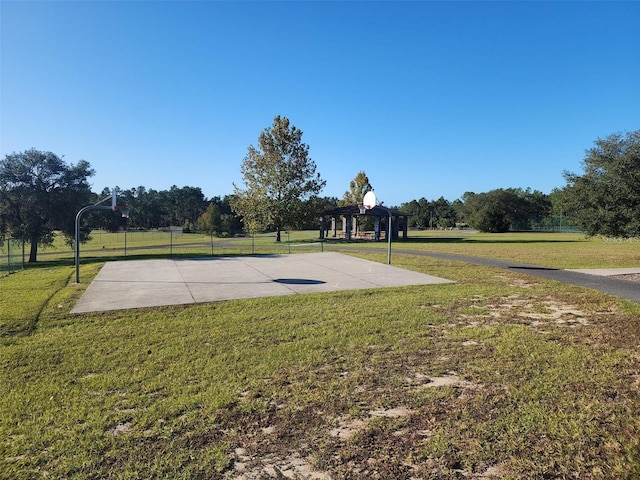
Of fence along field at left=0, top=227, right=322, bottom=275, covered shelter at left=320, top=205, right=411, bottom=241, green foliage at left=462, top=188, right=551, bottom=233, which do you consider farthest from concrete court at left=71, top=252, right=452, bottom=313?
green foliage at left=462, top=188, right=551, bottom=233

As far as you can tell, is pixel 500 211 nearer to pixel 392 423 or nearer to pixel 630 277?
pixel 630 277

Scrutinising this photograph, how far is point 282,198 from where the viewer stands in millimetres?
32656

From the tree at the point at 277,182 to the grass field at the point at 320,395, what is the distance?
25.6 m

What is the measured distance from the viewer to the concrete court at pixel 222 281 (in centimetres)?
807

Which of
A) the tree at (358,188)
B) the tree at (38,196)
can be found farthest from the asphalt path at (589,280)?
the tree at (358,188)

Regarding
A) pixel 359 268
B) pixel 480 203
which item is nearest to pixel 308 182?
pixel 359 268

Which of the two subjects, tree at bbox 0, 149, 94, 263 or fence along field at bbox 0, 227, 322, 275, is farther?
tree at bbox 0, 149, 94, 263

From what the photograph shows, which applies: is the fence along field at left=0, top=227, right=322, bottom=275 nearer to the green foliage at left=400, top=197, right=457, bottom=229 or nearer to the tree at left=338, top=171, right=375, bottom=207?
the tree at left=338, top=171, right=375, bottom=207

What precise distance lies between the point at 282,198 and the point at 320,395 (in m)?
29.8

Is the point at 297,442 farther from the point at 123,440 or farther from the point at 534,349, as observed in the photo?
the point at 534,349

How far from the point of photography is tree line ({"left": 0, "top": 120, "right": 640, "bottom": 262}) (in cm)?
1391

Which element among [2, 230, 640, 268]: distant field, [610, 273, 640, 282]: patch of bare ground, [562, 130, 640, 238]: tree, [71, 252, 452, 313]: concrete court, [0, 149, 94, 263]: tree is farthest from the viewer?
[0, 149, 94, 263]: tree

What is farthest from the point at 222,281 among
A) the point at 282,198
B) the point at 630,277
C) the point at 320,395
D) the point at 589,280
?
the point at 282,198

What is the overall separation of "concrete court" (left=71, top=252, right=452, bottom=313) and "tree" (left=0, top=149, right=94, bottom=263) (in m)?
8.29
